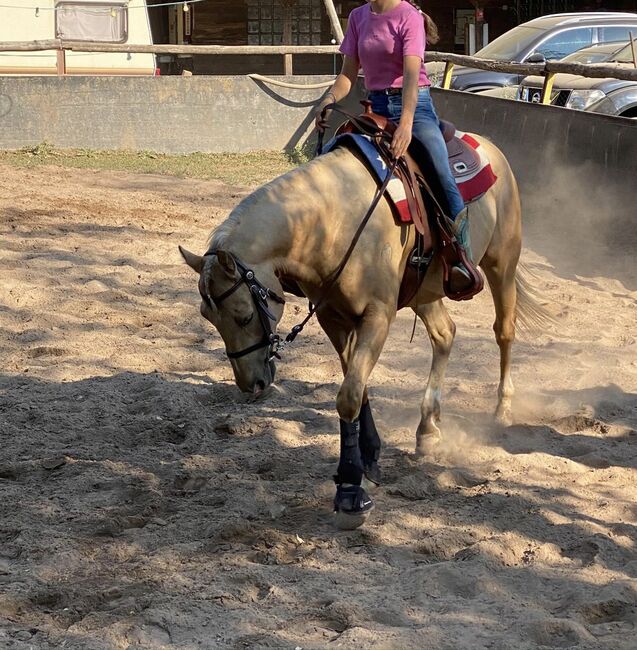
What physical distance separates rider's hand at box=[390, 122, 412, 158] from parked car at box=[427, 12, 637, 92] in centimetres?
1072

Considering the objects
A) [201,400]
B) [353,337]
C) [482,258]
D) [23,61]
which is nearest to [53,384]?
[201,400]

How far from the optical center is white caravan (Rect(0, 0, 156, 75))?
20219 mm

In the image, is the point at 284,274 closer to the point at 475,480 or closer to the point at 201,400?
the point at 475,480

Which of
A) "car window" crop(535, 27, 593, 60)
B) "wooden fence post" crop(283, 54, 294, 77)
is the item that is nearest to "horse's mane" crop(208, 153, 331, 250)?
"car window" crop(535, 27, 593, 60)

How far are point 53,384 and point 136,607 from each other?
9.55 ft

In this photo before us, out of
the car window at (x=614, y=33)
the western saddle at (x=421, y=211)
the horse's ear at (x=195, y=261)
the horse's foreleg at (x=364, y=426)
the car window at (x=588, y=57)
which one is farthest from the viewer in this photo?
the car window at (x=614, y=33)

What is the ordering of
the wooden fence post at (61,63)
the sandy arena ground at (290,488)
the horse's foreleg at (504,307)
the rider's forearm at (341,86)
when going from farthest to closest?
1. the wooden fence post at (61,63)
2. the horse's foreleg at (504,307)
3. the rider's forearm at (341,86)
4. the sandy arena ground at (290,488)

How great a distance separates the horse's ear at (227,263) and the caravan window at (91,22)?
18.1 meters

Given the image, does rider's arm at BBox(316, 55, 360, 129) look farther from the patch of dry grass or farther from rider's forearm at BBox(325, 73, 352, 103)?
the patch of dry grass

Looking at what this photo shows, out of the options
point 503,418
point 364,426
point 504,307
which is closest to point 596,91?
point 504,307

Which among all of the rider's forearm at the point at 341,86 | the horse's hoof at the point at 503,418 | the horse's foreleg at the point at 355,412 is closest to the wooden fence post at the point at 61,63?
the rider's forearm at the point at 341,86

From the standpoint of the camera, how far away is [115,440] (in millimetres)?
5559

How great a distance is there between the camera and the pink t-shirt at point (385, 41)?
4.82 metres

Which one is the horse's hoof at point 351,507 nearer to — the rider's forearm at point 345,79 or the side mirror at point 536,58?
the rider's forearm at point 345,79
